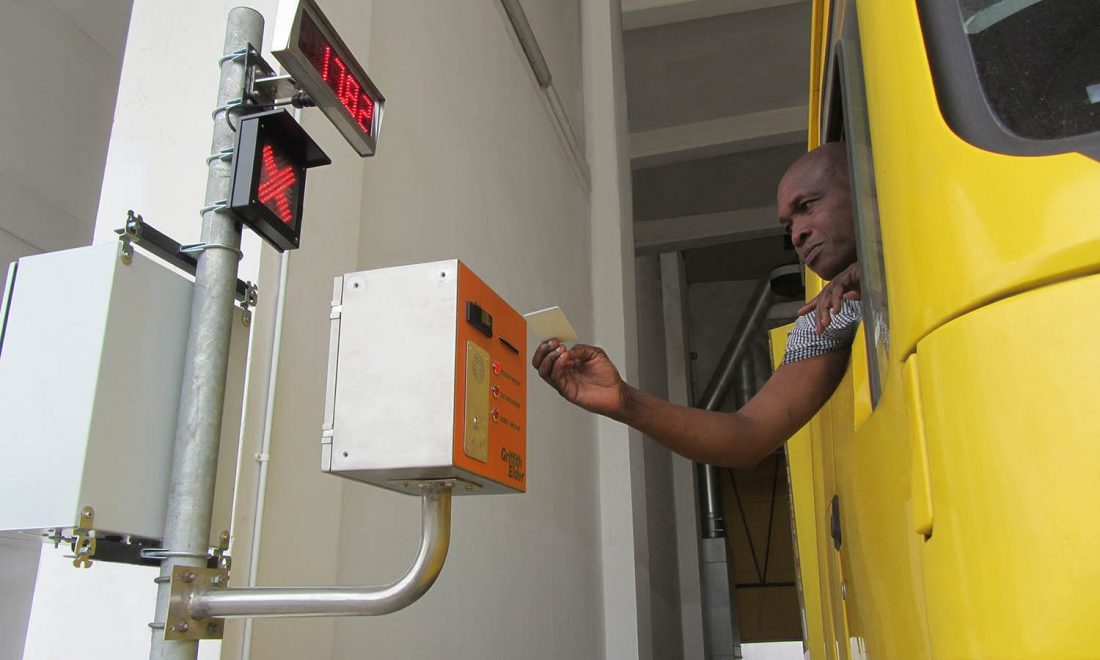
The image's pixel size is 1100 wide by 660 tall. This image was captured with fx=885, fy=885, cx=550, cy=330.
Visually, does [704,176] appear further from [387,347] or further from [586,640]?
[387,347]

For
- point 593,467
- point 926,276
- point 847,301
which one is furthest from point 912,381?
point 593,467

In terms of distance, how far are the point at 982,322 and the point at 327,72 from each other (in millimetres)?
978

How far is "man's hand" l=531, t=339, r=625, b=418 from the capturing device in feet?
4.95

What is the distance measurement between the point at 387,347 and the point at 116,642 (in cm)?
79

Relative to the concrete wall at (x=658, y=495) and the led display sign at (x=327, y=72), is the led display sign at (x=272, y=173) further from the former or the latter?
the concrete wall at (x=658, y=495)

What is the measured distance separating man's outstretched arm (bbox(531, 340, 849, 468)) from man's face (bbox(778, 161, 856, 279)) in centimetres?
21

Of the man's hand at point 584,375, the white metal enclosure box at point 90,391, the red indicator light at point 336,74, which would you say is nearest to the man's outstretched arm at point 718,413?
the man's hand at point 584,375

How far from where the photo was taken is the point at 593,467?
4.99 metres

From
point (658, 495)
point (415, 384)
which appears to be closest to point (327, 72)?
point (415, 384)

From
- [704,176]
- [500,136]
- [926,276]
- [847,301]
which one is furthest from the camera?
[704,176]

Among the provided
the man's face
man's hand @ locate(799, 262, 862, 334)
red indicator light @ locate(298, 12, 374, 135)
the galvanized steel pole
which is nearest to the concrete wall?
the man's face

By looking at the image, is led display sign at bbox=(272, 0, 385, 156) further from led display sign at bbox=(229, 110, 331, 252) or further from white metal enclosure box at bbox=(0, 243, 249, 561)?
white metal enclosure box at bbox=(0, 243, 249, 561)

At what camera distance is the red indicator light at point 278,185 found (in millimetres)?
1289

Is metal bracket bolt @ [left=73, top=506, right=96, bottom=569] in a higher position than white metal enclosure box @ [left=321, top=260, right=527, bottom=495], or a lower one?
lower
